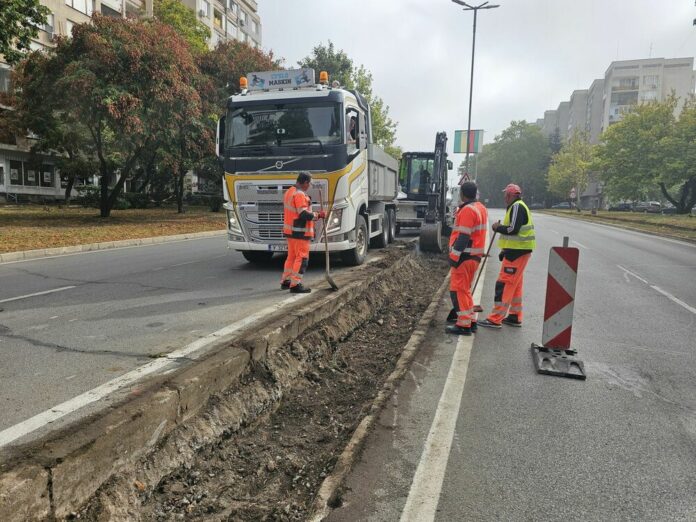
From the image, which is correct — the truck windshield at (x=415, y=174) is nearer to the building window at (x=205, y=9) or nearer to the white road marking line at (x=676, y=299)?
the white road marking line at (x=676, y=299)

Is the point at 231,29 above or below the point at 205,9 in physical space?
above

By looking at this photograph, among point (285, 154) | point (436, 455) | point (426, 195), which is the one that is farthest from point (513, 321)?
point (426, 195)

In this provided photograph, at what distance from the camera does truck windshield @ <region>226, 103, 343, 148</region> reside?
8609mm

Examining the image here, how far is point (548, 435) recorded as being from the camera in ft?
10.9

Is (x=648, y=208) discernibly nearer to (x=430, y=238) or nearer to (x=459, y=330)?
(x=430, y=238)

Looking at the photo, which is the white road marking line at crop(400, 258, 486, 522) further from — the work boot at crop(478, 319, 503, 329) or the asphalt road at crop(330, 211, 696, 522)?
the work boot at crop(478, 319, 503, 329)

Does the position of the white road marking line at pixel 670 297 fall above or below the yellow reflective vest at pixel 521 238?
below

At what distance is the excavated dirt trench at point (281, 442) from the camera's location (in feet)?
8.38

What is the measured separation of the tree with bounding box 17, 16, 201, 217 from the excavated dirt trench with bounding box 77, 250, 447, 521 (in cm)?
1487

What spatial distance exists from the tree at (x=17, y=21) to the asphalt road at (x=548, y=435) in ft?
45.5

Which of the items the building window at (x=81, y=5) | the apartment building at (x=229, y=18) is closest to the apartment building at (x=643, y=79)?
the apartment building at (x=229, y=18)

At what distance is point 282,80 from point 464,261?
556cm

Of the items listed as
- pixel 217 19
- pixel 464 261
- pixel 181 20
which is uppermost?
pixel 217 19

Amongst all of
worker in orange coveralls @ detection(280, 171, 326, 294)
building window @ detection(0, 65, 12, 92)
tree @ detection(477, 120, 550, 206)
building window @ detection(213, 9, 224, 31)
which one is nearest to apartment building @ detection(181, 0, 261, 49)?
building window @ detection(213, 9, 224, 31)
